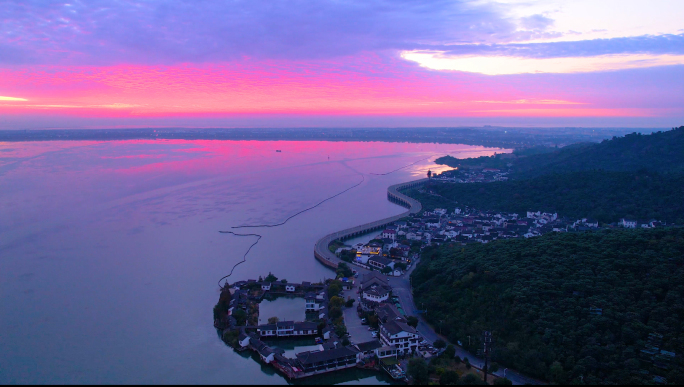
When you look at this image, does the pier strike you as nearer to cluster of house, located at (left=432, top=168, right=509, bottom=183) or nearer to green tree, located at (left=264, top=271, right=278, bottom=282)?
green tree, located at (left=264, top=271, right=278, bottom=282)

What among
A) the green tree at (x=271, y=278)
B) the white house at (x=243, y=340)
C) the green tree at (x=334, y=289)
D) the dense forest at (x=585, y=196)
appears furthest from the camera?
the dense forest at (x=585, y=196)

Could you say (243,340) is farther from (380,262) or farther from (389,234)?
(389,234)

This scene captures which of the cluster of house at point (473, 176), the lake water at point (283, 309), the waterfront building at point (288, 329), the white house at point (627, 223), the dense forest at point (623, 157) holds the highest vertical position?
the dense forest at point (623, 157)

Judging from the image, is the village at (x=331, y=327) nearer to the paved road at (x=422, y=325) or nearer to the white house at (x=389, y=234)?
the paved road at (x=422, y=325)

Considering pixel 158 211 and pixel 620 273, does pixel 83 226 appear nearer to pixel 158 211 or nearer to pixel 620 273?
pixel 158 211

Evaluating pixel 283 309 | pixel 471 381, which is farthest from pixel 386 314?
pixel 283 309

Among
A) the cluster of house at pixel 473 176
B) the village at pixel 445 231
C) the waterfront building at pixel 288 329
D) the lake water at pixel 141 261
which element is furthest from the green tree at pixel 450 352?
the cluster of house at pixel 473 176

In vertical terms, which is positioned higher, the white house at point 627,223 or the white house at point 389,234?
the white house at point 627,223

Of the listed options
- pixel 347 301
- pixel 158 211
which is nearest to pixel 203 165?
pixel 158 211
